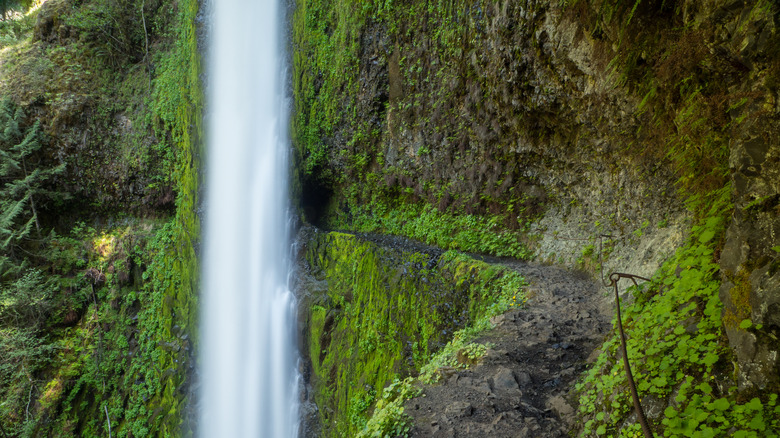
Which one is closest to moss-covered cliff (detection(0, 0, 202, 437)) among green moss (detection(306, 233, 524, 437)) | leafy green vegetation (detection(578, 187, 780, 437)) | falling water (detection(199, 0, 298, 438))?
falling water (detection(199, 0, 298, 438))

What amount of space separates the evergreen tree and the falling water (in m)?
6.66

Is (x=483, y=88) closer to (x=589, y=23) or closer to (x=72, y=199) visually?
(x=589, y=23)

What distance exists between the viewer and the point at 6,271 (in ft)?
39.8

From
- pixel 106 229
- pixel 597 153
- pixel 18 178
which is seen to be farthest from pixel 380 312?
pixel 18 178

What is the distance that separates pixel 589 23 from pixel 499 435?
3.93m

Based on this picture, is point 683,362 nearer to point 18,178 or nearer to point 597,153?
point 597,153

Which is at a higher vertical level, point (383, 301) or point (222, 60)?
point (222, 60)

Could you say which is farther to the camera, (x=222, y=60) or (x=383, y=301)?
(x=222, y=60)

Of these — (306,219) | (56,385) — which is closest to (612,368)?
(306,219)

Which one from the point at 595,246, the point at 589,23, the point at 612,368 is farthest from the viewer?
the point at 595,246

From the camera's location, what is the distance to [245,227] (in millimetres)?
11312

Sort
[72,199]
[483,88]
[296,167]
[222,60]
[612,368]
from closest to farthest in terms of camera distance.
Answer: [612,368] < [483,88] < [296,167] < [222,60] < [72,199]

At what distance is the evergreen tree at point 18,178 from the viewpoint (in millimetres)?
12383

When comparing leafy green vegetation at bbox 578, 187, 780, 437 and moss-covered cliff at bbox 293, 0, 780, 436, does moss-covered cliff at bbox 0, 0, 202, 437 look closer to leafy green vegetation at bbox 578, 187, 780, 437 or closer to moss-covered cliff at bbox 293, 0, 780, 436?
moss-covered cliff at bbox 293, 0, 780, 436
